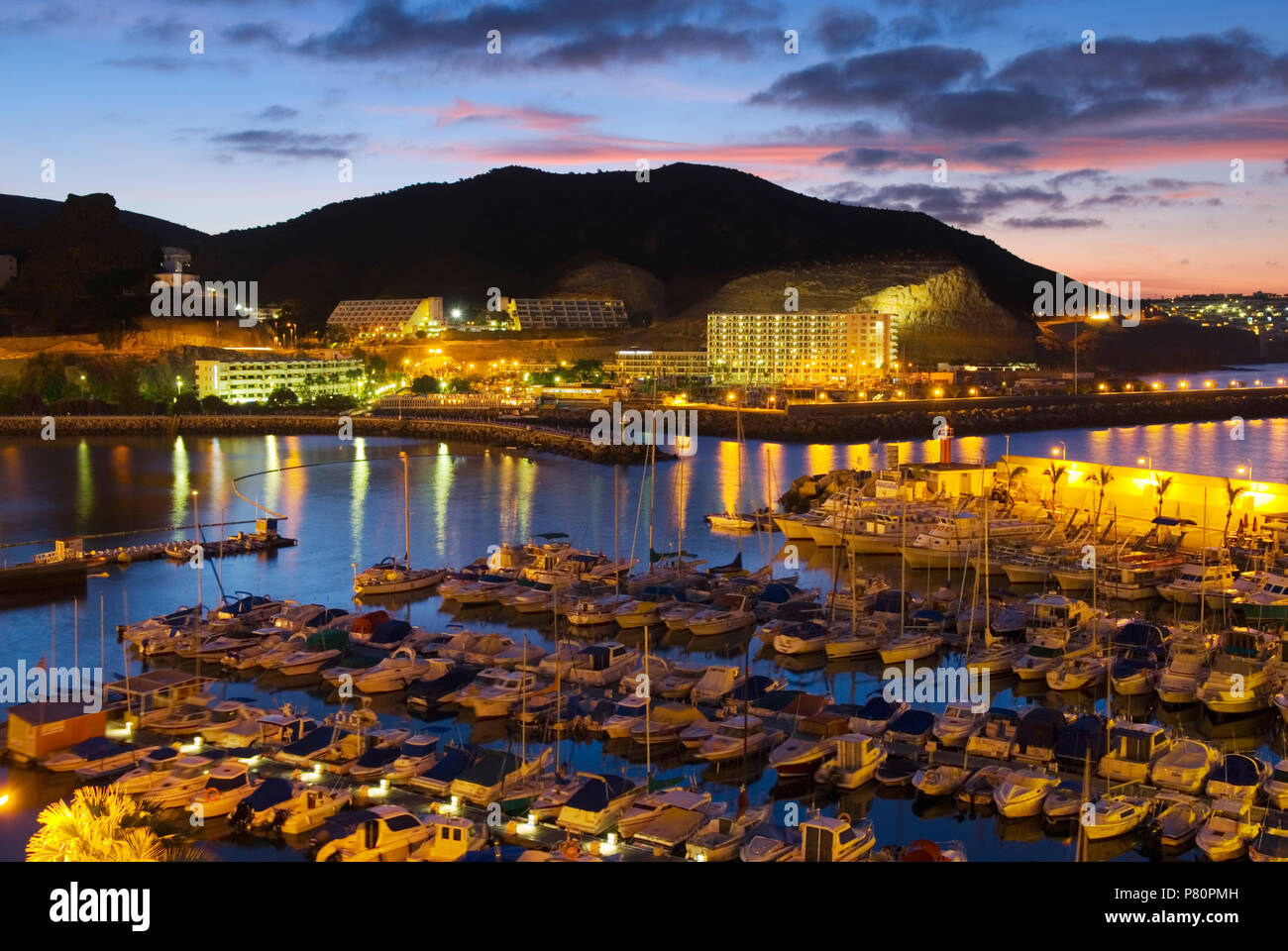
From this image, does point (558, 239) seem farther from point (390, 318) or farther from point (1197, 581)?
point (1197, 581)

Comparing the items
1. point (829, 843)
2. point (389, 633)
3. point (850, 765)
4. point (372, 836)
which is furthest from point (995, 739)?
point (389, 633)

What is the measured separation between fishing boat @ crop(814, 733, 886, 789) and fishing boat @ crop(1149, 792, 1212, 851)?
4.39 ft

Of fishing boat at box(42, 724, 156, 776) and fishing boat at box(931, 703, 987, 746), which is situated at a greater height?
fishing boat at box(931, 703, 987, 746)

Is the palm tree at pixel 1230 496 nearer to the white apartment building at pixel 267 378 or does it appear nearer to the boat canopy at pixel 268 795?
the boat canopy at pixel 268 795

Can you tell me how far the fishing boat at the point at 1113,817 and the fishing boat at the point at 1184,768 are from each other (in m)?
0.35

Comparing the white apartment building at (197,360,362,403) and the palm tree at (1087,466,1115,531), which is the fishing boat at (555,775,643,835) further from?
the white apartment building at (197,360,362,403)

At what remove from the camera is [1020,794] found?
5.61m

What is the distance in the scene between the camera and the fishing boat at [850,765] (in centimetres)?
602

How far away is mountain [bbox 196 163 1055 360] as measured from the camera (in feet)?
219

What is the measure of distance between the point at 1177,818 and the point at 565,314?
45.0 metres

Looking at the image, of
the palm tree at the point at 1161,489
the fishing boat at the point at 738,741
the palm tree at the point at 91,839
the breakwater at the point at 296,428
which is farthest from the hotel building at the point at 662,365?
the palm tree at the point at 91,839

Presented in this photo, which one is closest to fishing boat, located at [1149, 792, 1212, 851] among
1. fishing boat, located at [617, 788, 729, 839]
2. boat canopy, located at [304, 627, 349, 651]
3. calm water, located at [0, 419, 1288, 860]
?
calm water, located at [0, 419, 1288, 860]

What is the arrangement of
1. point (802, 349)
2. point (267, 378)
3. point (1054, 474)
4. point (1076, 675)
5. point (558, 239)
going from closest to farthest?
point (1076, 675) → point (1054, 474) → point (267, 378) → point (802, 349) → point (558, 239)

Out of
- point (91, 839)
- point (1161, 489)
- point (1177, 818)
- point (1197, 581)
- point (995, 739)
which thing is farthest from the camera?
point (1161, 489)
